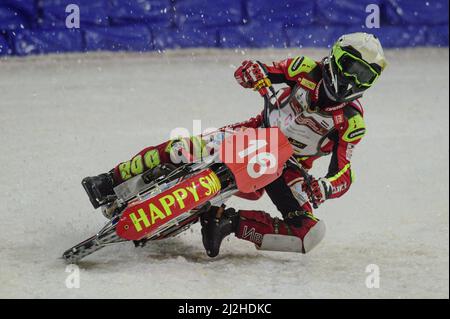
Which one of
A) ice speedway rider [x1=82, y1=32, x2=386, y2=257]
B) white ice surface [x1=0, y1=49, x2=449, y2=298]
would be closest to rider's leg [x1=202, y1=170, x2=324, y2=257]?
ice speedway rider [x1=82, y1=32, x2=386, y2=257]

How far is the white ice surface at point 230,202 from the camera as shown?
14.0 feet

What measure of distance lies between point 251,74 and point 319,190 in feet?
2.60

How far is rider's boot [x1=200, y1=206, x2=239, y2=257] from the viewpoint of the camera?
181 inches

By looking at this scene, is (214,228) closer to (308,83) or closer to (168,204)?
(168,204)

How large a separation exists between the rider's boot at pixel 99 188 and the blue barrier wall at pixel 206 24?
548cm

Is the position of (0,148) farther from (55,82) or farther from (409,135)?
(409,135)

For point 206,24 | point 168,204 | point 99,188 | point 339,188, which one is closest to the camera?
point 168,204

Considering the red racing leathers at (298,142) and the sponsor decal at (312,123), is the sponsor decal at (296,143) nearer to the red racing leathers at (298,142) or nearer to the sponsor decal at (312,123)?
the red racing leathers at (298,142)

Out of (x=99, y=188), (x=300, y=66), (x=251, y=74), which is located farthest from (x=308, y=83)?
(x=99, y=188)

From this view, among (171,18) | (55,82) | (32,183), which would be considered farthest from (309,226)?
(171,18)

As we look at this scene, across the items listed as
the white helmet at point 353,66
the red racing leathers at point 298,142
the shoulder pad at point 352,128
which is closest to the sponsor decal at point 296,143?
the red racing leathers at point 298,142

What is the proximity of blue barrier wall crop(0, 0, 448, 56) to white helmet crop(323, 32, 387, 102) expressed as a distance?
6019mm

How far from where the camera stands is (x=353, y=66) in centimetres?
447

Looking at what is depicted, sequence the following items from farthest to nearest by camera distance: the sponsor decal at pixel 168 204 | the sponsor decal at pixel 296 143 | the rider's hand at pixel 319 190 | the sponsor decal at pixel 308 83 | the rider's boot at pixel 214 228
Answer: the sponsor decal at pixel 296 143, the sponsor decal at pixel 308 83, the rider's boot at pixel 214 228, the rider's hand at pixel 319 190, the sponsor decal at pixel 168 204
